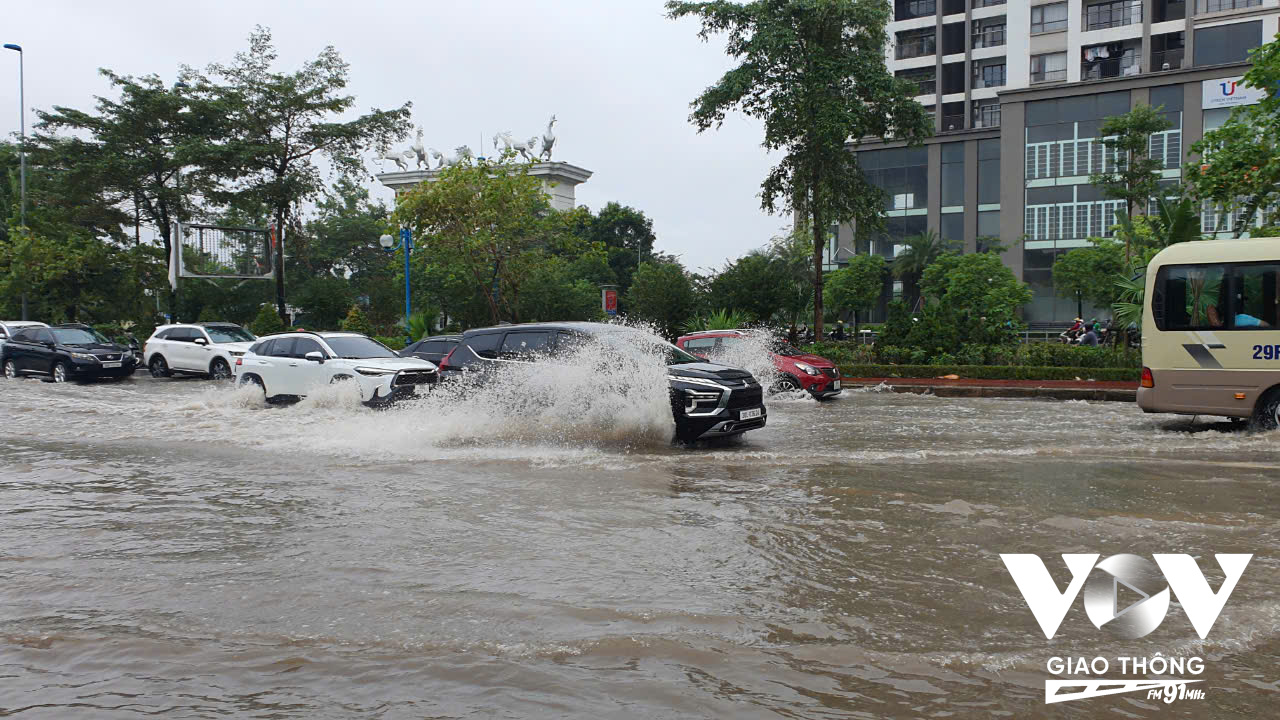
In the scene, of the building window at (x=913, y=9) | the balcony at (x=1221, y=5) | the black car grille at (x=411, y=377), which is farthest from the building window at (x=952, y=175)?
the black car grille at (x=411, y=377)

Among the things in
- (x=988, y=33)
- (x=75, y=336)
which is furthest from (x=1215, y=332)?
(x=988, y=33)

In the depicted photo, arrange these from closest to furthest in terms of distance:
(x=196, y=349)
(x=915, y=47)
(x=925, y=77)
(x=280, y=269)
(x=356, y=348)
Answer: (x=356, y=348)
(x=196, y=349)
(x=280, y=269)
(x=925, y=77)
(x=915, y=47)

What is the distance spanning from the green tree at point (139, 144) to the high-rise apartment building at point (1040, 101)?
1274 inches

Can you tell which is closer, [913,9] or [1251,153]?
[1251,153]

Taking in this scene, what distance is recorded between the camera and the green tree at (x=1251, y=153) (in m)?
15.8

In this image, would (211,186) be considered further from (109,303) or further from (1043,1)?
(1043,1)

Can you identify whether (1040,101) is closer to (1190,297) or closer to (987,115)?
(987,115)

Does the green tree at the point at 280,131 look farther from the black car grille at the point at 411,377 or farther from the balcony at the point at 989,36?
the balcony at the point at 989,36

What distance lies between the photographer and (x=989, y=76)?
5791cm

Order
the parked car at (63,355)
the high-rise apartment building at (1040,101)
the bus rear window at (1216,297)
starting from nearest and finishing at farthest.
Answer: the bus rear window at (1216,297)
the parked car at (63,355)
the high-rise apartment building at (1040,101)

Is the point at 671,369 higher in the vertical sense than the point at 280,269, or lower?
lower

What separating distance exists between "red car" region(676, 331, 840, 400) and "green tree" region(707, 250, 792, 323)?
10820 millimetres

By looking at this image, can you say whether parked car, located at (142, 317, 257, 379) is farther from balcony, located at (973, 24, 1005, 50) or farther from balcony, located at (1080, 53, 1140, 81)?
balcony, located at (973, 24, 1005, 50)

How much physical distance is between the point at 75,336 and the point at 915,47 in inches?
2052
